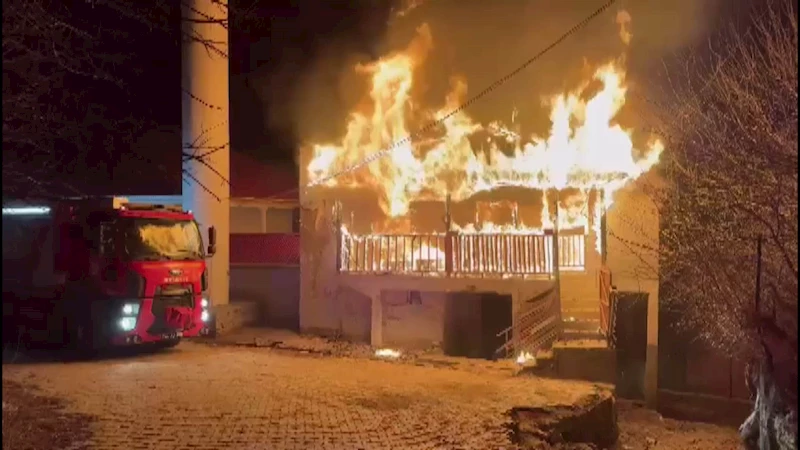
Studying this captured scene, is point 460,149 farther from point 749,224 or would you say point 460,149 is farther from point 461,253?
point 749,224

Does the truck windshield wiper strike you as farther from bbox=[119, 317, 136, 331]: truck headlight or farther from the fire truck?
bbox=[119, 317, 136, 331]: truck headlight

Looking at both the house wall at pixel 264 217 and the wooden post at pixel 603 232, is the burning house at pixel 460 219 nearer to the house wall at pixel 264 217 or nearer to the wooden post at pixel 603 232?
the wooden post at pixel 603 232

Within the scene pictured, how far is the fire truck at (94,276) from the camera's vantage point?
13.6 m

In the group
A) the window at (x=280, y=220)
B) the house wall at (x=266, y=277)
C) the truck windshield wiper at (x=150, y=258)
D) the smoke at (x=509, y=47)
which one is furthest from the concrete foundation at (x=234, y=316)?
the window at (x=280, y=220)

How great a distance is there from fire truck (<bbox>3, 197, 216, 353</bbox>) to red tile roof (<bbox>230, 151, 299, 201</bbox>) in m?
8.63

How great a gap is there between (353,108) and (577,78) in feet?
18.2

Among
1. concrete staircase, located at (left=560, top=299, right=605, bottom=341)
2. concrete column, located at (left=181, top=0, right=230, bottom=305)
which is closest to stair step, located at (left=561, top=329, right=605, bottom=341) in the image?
concrete staircase, located at (left=560, top=299, right=605, bottom=341)

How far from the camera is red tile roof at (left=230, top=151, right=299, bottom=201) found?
23.1 metres

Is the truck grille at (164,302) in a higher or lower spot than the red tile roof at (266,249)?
lower

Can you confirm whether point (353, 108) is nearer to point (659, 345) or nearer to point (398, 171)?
point (398, 171)

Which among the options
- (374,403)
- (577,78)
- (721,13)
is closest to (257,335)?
(374,403)

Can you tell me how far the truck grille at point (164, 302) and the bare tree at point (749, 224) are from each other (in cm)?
855

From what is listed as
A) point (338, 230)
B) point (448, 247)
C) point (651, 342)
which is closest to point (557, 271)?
point (651, 342)

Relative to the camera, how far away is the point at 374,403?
10.3m
